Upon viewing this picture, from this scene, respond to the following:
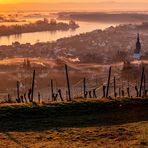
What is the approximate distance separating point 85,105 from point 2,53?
100.0 meters

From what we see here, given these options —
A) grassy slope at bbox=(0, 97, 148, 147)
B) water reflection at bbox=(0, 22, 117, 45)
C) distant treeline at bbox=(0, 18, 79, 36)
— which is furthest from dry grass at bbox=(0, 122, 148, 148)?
distant treeline at bbox=(0, 18, 79, 36)

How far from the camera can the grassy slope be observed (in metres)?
19.5

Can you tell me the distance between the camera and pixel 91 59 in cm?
11169

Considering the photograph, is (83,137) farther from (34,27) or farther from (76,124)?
(34,27)

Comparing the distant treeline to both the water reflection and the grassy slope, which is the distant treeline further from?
the grassy slope

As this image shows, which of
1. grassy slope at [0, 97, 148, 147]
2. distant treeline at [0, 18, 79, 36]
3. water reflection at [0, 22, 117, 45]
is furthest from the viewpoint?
distant treeline at [0, 18, 79, 36]

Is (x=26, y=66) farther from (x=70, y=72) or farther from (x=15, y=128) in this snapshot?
(x=15, y=128)

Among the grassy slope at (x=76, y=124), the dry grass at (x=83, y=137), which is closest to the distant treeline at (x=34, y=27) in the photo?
the grassy slope at (x=76, y=124)

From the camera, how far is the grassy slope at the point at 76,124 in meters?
19.5

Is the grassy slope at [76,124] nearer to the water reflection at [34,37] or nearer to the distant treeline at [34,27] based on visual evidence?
the water reflection at [34,37]

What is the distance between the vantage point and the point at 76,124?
75.2 feet

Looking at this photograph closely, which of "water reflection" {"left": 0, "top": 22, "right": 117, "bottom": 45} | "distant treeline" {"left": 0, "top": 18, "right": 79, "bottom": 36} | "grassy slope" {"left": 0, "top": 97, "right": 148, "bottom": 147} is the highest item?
"grassy slope" {"left": 0, "top": 97, "right": 148, "bottom": 147}

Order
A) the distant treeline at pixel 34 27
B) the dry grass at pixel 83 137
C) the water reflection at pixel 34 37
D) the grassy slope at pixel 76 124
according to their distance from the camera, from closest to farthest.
A: 1. the dry grass at pixel 83 137
2. the grassy slope at pixel 76 124
3. the water reflection at pixel 34 37
4. the distant treeline at pixel 34 27

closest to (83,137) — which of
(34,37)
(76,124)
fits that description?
(76,124)
